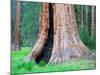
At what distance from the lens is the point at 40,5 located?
1.90 metres

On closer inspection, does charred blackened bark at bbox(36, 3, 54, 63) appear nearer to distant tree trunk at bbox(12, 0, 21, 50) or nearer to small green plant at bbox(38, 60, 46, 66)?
small green plant at bbox(38, 60, 46, 66)

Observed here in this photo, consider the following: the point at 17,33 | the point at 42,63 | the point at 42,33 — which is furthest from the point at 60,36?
the point at 17,33

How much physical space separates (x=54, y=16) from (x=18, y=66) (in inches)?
23.8

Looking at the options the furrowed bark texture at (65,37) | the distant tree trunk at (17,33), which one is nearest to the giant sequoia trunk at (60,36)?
the furrowed bark texture at (65,37)

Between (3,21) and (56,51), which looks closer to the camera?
(3,21)

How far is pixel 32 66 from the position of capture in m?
1.86

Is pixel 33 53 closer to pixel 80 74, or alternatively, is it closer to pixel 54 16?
pixel 54 16

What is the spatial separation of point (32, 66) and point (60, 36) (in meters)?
0.41

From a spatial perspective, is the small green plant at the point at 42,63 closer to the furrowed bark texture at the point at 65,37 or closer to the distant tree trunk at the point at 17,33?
the furrowed bark texture at the point at 65,37

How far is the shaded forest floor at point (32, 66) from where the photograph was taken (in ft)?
5.90

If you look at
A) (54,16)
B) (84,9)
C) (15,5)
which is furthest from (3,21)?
(84,9)

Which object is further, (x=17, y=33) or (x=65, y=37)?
Answer: (x=65, y=37)

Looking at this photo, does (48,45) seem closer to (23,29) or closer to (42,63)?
(42,63)
